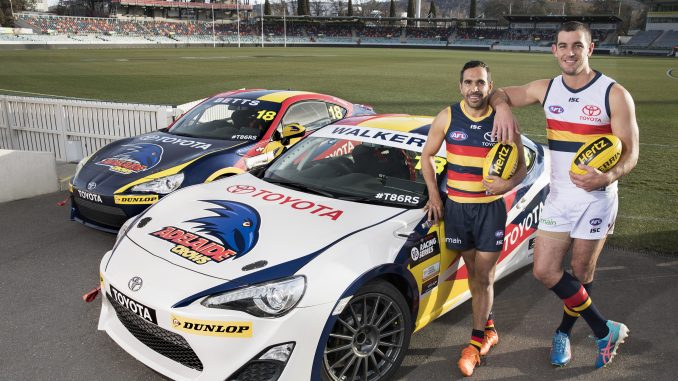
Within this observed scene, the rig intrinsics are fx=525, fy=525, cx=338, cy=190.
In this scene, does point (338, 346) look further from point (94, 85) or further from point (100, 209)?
point (94, 85)

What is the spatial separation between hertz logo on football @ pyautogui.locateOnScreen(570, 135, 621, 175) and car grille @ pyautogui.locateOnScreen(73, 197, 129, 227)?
380cm

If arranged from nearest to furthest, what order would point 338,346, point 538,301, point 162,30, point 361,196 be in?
point 338,346 < point 361,196 < point 538,301 < point 162,30

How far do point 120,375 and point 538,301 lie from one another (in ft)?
9.84

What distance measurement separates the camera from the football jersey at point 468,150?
2.99 m

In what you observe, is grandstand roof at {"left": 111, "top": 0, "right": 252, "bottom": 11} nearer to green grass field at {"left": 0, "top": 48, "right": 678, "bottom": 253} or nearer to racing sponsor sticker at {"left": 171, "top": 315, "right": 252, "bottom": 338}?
green grass field at {"left": 0, "top": 48, "right": 678, "bottom": 253}

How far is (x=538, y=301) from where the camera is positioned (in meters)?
4.07

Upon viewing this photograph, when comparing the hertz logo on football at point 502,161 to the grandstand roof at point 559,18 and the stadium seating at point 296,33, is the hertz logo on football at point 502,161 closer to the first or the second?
the stadium seating at point 296,33

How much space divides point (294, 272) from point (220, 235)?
2.00 feet

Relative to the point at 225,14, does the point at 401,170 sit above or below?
below

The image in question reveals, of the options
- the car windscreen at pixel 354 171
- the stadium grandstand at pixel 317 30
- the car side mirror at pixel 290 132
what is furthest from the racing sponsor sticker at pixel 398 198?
the stadium grandstand at pixel 317 30

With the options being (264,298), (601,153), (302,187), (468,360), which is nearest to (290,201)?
(302,187)

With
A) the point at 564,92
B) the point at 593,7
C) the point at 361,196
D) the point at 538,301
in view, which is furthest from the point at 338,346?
the point at 593,7

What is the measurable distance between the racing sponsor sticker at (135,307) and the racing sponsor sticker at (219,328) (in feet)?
0.74

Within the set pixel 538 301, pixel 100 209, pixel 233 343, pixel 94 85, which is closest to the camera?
pixel 233 343
